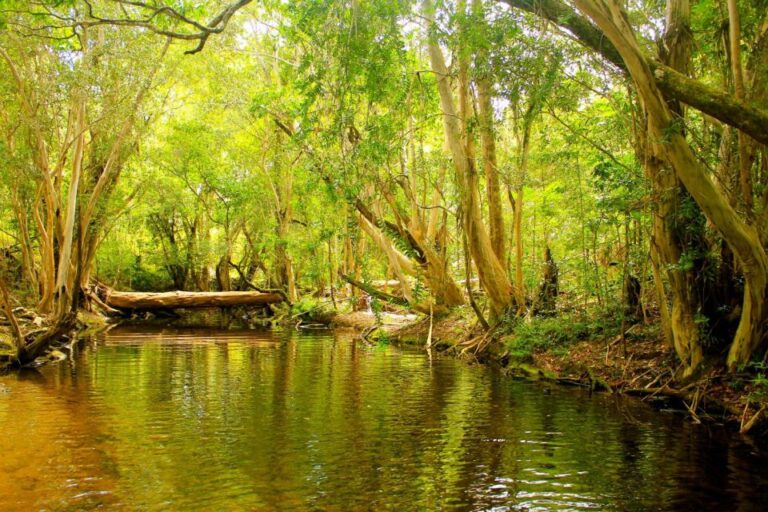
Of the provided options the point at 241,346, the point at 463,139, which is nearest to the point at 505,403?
the point at 463,139

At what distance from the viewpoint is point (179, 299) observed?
89.8ft

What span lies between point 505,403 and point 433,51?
8.02 m

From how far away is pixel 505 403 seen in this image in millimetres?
9484

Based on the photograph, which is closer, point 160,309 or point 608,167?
point 608,167

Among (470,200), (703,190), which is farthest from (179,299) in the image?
(703,190)

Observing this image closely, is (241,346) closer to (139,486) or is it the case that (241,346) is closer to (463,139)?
(463,139)

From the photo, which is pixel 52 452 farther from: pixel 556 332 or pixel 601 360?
pixel 556 332

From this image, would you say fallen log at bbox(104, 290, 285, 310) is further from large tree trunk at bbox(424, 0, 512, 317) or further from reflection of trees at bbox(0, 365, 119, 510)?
reflection of trees at bbox(0, 365, 119, 510)

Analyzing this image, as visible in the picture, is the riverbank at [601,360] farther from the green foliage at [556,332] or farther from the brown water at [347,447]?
the brown water at [347,447]

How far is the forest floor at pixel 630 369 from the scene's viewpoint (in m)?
7.81

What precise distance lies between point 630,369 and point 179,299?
22.0 metres

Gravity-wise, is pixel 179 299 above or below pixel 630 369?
above

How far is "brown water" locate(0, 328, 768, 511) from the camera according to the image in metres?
5.37

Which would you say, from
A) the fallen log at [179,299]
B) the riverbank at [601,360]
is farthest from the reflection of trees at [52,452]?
the fallen log at [179,299]
